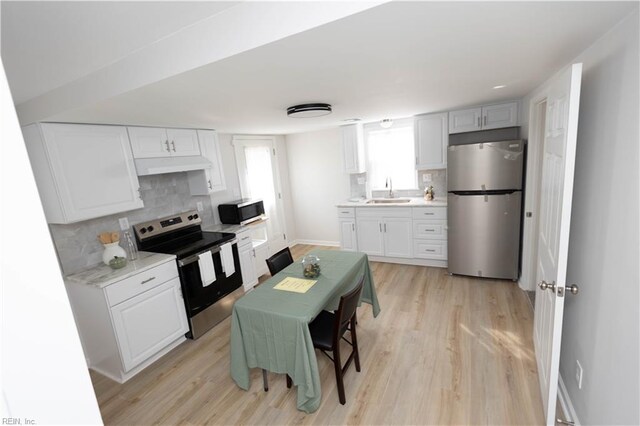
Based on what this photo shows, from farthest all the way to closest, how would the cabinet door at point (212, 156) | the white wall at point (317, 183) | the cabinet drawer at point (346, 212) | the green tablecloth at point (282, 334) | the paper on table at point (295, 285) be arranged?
the white wall at point (317, 183), the cabinet drawer at point (346, 212), the cabinet door at point (212, 156), the paper on table at point (295, 285), the green tablecloth at point (282, 334)

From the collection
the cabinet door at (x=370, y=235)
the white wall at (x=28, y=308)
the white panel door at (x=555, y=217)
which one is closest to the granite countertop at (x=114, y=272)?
the white wall at (x=28, y=308)

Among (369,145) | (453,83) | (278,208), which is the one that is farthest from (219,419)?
(369,145)

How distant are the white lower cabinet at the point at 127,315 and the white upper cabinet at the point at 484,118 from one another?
3616mm

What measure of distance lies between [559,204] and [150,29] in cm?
209

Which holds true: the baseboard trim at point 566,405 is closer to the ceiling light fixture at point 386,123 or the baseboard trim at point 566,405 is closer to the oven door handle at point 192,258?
the oven door handle at point 192,258

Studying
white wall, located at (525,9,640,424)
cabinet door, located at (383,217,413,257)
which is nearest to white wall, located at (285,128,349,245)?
cabinet door, located at (383,217,413,257)

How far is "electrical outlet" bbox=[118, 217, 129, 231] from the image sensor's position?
115 inches

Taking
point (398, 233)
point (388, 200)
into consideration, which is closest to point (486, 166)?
point (398, 233)

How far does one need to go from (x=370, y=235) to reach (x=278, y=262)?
1.96m

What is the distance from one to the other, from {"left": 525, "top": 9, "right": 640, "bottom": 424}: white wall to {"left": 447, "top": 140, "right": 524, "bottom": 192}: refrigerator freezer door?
58.2 inches

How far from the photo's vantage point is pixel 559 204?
1.48 metres

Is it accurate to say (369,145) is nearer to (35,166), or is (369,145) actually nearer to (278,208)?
(278,208)

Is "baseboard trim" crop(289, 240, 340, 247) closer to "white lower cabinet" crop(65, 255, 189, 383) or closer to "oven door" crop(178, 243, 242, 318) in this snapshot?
"oven door" crop(178, 243, 242, 318)

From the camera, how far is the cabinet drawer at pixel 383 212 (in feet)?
13.2
